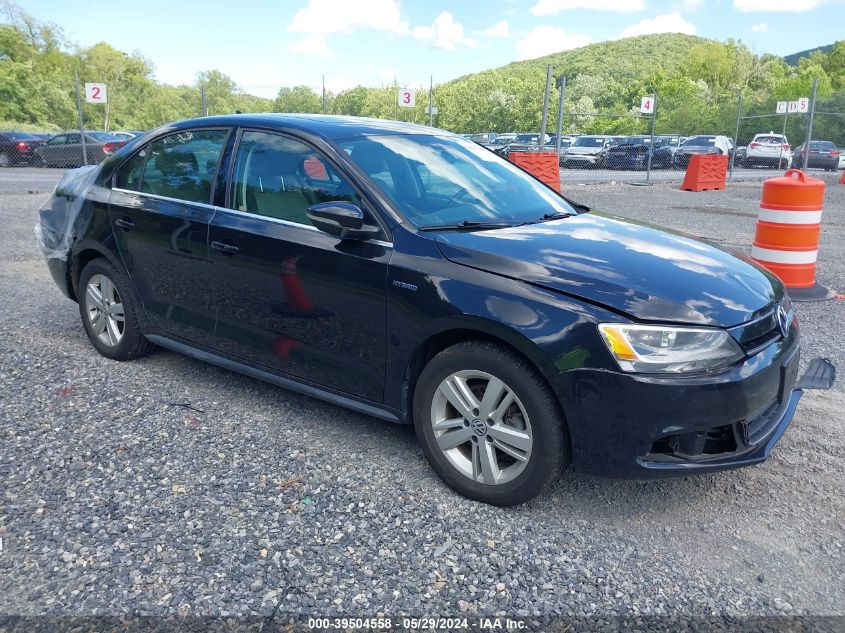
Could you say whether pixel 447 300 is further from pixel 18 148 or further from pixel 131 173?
pixel 18 148

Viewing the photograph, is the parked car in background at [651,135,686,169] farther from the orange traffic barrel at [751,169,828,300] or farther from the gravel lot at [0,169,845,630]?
the gravel lot at [0,169,845,630]

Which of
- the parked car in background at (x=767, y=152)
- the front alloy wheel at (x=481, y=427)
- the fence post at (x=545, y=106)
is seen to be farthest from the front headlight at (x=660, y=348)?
the parked car in background at (x=767, y=152)

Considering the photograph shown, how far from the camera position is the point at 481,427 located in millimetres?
3053

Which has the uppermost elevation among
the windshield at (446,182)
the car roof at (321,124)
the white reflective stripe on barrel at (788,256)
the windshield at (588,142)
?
the windshield at (588,142)

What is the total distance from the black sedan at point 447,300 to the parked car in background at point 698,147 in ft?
88.2

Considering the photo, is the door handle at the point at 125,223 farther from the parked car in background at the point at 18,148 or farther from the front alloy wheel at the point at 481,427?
the parked car in background at the point at 18,148

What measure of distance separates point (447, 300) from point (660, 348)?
88cm

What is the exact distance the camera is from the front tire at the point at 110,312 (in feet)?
15.1

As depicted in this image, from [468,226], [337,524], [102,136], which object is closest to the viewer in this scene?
[337,524]

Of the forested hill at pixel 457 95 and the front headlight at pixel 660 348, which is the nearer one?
the front headlight at pixel 660 348

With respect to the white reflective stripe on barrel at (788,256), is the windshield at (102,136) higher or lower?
higher

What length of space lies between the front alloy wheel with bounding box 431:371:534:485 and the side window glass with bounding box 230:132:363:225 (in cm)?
105

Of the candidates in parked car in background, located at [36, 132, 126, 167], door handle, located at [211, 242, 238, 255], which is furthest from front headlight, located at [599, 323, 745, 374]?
parked car in background, located at [36, 132, 126, 167]

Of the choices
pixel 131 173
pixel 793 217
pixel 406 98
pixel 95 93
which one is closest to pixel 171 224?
pixel 131 173
